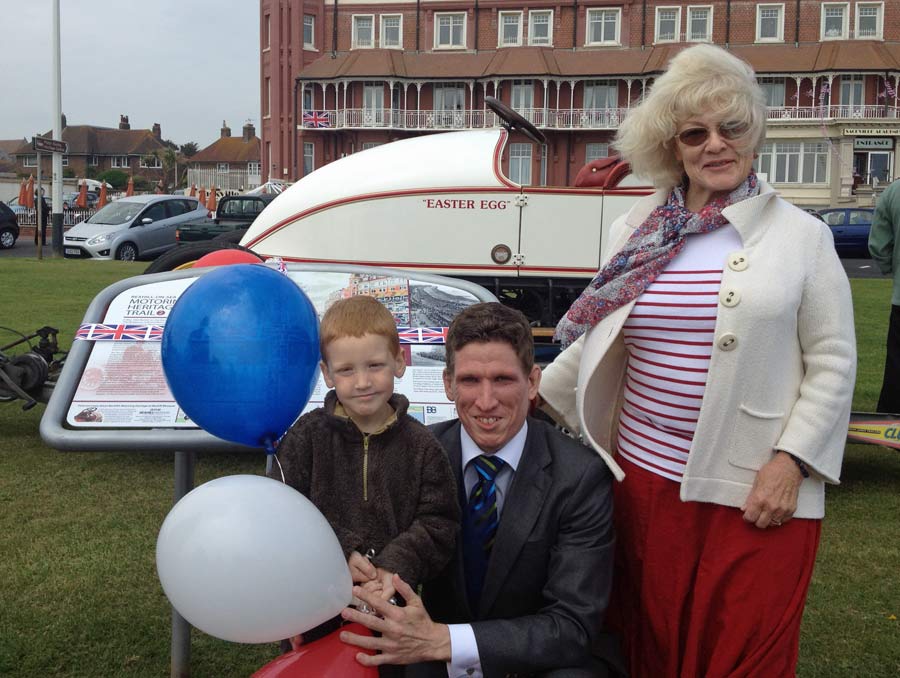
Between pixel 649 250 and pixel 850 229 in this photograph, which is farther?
pixel 850 229

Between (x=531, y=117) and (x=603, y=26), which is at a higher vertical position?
(x=603, y=26)

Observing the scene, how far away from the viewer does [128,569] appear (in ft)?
12.9

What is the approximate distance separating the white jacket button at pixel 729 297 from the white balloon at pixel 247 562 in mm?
961

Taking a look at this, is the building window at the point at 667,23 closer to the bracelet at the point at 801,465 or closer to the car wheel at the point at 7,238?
the car wheel at the point at 7,238

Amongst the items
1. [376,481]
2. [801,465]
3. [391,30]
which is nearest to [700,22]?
[391,30]

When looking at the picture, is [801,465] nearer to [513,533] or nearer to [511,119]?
[513,533]

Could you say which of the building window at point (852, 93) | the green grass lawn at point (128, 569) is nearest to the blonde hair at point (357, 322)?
the green grass lawn at point (128, 569)

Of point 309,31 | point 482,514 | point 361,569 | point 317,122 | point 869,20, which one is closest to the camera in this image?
point 361,569

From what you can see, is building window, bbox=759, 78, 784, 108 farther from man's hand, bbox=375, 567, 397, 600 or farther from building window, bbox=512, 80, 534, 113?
man's hand, bbox=375, 567, 397, 600

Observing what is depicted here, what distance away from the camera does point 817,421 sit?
1958mm

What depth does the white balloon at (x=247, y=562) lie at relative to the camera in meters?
1.65

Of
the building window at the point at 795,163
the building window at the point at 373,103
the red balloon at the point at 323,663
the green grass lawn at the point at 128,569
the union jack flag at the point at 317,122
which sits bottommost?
the green grass lawn at the point at 128,569

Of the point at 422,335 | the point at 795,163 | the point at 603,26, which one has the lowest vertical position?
the point at 422,335

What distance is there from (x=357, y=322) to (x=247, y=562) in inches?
22.7
